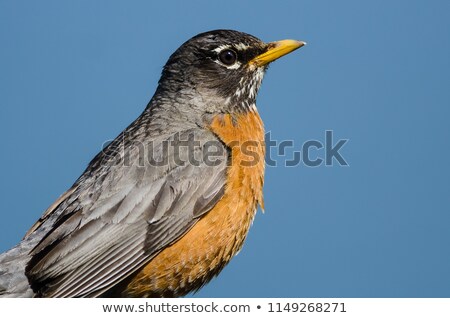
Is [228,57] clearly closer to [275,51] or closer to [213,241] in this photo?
[275,51]

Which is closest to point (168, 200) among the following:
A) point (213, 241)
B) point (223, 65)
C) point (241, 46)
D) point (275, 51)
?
point (213, 241)

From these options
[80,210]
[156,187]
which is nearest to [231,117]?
[156,187]

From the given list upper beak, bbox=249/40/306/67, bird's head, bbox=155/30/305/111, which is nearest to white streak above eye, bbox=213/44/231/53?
bird's head, bbox=155/30/305/111

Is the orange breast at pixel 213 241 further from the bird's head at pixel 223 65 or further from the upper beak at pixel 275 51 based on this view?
the upper beak at pixel 275 51

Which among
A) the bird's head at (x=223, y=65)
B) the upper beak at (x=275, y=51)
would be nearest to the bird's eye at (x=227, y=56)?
the bird's head at (x=223, y=65)

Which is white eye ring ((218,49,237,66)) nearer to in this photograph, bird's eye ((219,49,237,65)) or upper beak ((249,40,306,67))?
bird's eye ((219,49,237,65))

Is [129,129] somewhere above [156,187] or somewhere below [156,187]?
above
